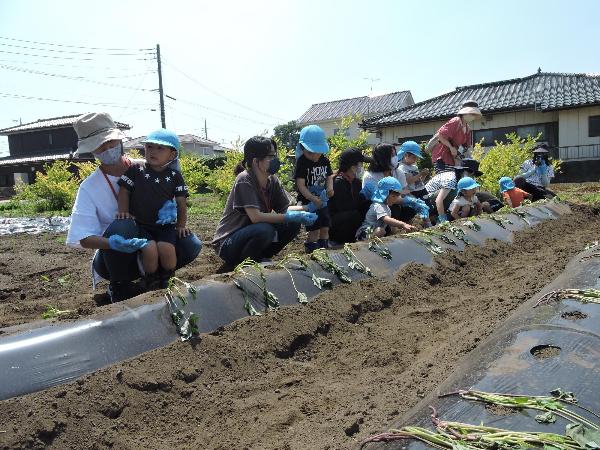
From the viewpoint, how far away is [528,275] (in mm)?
4246

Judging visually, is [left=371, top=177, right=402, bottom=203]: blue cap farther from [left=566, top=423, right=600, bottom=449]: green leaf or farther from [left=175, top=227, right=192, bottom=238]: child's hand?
[left=566, top=423, right=600, bottom=449]: green leaf

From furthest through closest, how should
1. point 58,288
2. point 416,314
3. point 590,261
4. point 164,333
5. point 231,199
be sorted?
point 58,288
point 231,199
point 590,261
point 416,314
point 164,333

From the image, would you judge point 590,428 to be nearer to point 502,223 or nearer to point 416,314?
point 416,314

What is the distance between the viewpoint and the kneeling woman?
152 inches

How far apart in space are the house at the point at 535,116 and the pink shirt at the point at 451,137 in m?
8.64

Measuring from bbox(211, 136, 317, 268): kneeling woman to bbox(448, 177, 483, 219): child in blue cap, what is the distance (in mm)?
3067

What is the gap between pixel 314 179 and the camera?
15.7ft

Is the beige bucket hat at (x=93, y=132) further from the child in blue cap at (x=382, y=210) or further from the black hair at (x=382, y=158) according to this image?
the black hair at (x=382, y=158)

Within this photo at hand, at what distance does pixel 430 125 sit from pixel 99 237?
17.6 meters

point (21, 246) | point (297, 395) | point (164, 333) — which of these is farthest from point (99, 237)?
point (21, 246)

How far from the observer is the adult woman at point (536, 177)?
935cm

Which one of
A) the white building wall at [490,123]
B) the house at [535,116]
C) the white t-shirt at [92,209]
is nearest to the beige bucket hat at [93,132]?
the white t-shirt at [92,209]

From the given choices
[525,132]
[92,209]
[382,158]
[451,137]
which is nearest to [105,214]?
[92,209]

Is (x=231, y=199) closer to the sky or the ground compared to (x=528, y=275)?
closer to the sky
